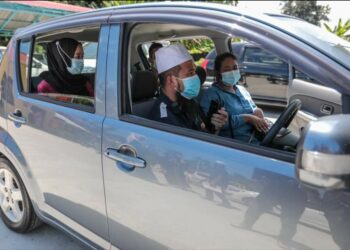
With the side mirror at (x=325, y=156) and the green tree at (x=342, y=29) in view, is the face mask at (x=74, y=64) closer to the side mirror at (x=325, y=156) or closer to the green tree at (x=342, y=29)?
the side mirror at (x=325, y=156)

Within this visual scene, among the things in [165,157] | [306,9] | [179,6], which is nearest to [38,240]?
[165,157]

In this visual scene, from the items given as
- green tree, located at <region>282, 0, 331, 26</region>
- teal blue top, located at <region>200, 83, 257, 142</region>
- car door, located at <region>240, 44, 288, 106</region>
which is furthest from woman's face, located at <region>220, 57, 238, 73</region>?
green tree, located at <region>282, 0, 331, 26</region>

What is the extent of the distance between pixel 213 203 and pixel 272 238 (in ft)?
0.87

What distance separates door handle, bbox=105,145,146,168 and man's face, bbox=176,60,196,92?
0.56 m

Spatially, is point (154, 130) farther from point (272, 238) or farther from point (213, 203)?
point (272, 238)

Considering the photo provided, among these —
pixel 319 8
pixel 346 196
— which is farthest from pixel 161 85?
pixel 319 8

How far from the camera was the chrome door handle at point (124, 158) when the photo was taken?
177 cm

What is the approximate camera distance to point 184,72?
2244mm

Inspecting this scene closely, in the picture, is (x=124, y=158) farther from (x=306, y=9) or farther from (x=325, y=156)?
(x=306, y=9)

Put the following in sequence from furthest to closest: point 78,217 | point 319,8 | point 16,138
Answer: point 319,8 < point 16,138 < point 78,217

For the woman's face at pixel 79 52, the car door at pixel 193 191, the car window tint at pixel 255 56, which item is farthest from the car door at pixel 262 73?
the car door at pixel 193 191

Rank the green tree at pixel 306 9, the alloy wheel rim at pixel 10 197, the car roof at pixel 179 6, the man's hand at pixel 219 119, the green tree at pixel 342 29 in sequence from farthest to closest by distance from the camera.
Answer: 1. the green tree at pixel 306 9
2. the green tree at pixel 342 29
3. the alloy wheel rim at pixel 10 197
4. the man's hand at pixel 219 119
5. the car roof at pixel 179 6

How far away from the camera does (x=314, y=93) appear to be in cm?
303

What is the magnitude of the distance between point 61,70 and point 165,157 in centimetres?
143
